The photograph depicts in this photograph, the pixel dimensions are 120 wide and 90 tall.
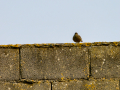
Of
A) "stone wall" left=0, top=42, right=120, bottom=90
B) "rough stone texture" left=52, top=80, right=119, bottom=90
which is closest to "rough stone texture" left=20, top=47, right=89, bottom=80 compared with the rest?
"stone wall" left=0, top=42, right=120, bottom=90

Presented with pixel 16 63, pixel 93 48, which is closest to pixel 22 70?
pixel 16 63

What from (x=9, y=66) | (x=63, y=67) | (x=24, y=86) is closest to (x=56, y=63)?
(x=63, y=67)

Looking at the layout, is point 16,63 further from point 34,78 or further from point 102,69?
point 102,69

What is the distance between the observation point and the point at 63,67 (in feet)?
11.5

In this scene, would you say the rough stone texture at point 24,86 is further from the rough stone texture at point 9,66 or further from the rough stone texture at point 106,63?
the rough stone texture at point 106,63

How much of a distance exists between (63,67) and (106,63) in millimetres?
753

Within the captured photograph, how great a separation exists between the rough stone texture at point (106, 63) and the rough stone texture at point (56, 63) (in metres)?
0.14

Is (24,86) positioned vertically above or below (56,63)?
below

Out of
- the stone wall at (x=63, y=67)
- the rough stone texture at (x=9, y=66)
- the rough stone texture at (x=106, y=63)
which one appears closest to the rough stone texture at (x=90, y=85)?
the stone wall at (x=63, y=67)

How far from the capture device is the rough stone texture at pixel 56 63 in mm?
3512

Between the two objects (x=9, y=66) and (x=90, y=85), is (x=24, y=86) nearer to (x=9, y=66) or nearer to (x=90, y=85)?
(x=9, y=66)

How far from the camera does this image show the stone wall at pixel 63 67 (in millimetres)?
3500

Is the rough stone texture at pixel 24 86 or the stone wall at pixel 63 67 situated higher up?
the stone wall at pixel 63 67

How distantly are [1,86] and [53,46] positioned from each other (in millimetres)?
1156
